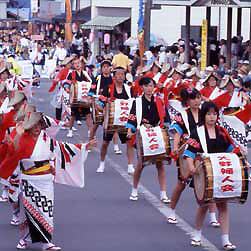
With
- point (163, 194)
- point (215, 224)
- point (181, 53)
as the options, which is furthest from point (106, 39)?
point (215, 224)

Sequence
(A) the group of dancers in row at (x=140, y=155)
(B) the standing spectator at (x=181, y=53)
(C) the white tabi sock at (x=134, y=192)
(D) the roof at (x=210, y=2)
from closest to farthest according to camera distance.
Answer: (A) the group of dancers in row at (x=140, y=155) → (C) the white tabi sock at (x=134, y=192) → (D) the roof at (x=210, y=2) → (B) the standing spectator at (x=181, y=53)

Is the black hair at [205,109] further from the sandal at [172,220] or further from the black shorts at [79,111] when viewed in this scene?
the black shorts at [79,111]

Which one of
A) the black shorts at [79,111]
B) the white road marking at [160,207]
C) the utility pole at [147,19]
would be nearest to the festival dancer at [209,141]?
the white road marking at [160,207]

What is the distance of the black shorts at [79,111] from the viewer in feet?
61.3

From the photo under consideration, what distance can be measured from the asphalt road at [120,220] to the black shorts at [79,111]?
417cm

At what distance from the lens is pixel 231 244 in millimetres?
9508

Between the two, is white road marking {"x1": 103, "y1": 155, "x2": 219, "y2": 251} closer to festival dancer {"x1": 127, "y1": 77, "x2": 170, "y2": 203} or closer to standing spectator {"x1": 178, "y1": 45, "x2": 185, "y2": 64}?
festival dancer {"x1": 127, "y1": 77, "x2": 170, "y2": 203}

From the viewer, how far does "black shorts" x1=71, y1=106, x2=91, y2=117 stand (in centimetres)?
1868

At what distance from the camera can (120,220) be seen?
11.1m

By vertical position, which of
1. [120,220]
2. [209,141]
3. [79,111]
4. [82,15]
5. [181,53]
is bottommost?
[120,220]

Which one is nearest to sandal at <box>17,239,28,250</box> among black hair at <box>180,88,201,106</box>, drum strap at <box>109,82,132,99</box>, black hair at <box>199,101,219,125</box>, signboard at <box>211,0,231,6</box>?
black hair at <box>199,101,219,125</box>

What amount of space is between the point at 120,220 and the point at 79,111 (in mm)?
7936

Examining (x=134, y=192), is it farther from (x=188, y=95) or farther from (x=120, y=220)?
(x=188, y=95)

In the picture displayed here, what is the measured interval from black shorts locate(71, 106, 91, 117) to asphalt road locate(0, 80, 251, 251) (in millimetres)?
4171
